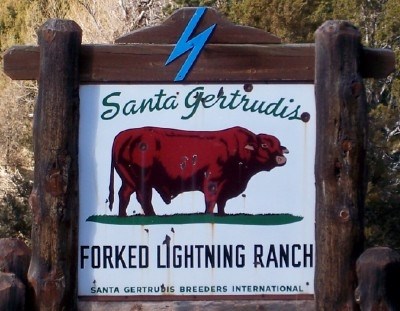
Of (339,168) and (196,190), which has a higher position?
(339,168)

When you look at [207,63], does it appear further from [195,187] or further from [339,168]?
[339,168]

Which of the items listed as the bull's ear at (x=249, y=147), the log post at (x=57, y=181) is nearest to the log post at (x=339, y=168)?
the bull's ear at (x=249, y=147)

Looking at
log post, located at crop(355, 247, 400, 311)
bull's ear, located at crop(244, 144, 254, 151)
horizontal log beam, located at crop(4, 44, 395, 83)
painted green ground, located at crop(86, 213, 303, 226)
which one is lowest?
log post, located at crop(355, 247, 400, 311)

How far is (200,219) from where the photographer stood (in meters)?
5.02

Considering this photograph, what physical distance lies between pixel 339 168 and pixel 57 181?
1407mm

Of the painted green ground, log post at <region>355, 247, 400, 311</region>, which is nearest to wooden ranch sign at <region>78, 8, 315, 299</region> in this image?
the painted green ground

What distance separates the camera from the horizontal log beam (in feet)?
16.6

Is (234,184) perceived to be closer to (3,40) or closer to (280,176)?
(280,176)

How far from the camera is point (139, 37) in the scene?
5188 millimetres

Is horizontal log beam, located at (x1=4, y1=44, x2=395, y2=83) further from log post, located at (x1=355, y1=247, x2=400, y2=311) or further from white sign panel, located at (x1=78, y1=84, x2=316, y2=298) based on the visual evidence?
log post, located at (x1=355, y1=247, x2=400, y2=311)

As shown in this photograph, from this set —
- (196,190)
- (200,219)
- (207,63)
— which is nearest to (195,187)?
(196,190)

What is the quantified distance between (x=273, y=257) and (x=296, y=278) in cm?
16

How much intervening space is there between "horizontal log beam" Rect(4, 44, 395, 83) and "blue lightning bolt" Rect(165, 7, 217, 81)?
3 cm

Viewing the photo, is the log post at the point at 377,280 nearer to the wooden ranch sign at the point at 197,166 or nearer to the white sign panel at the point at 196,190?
the wooden ranch sign at the point at 197,166
